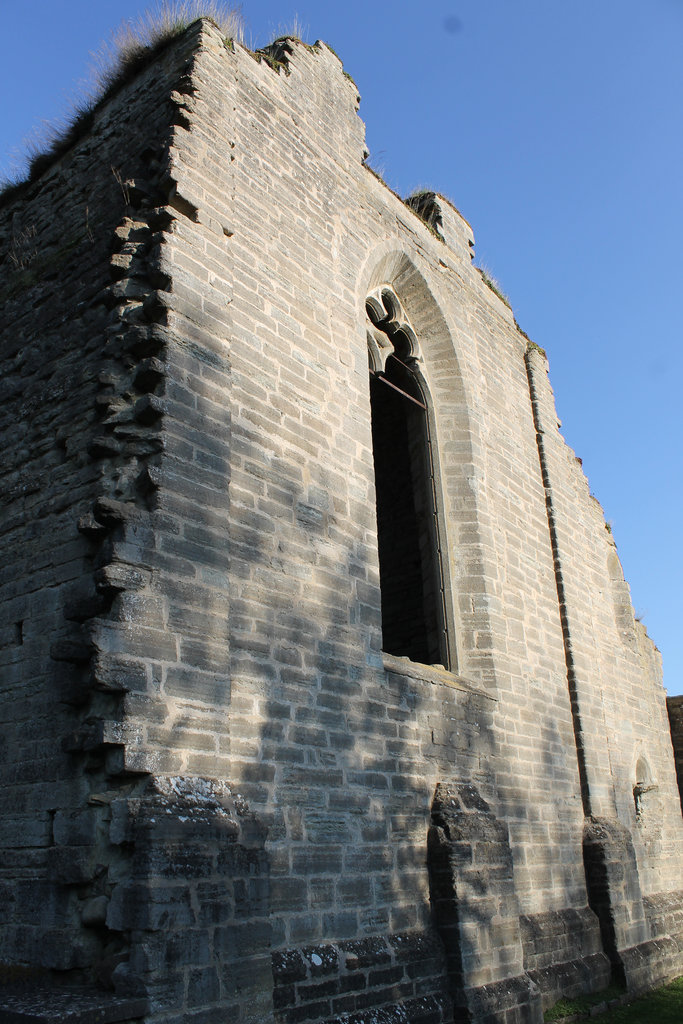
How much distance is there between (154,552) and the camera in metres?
4.19

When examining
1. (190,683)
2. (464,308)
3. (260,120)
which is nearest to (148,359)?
(190,683)

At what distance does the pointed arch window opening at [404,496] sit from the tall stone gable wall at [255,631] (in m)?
0.16

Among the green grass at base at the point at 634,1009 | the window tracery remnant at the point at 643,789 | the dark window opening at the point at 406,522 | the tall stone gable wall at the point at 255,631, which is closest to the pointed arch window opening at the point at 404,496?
the dark window opening at the point at 406,522

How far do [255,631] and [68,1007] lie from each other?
2.06 metres

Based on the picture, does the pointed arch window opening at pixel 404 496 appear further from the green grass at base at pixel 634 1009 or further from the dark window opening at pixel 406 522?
the green grass at base at pixel 634 1009

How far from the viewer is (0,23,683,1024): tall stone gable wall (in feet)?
12.7

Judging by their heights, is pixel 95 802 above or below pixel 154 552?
below

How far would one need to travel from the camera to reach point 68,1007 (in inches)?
126

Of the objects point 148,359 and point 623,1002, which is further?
point 623,1002

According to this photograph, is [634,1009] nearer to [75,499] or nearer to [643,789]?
[643,789]

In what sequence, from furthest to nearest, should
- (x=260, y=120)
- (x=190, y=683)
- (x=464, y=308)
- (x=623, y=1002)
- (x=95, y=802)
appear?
(x=464, y=308), (x=623, y=1002), (x=260, y=120), (x=190, y=683), (x=95, y=802)

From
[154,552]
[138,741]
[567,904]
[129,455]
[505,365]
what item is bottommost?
[567,904]

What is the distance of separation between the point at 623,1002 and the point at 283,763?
15.6 feet

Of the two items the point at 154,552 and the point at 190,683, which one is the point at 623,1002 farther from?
the point at 154,552
